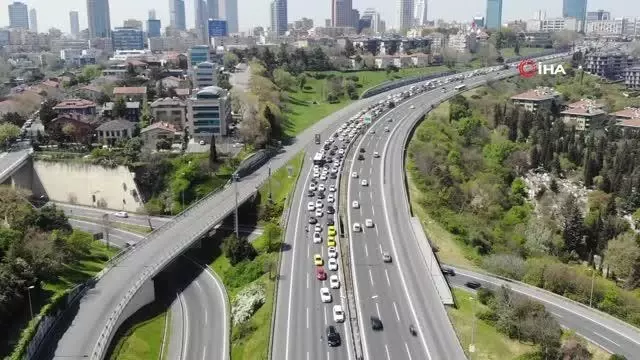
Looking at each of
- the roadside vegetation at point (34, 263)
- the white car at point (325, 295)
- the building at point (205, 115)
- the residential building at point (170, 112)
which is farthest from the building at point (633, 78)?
the roadside vegetation at point (34, 263)

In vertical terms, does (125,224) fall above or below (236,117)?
below

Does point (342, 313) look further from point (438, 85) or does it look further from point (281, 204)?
point (438, 85)

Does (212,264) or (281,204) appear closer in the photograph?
(212,264)

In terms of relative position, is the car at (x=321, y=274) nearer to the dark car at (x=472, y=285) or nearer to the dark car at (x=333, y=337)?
the dark car at (x=333, y=337)

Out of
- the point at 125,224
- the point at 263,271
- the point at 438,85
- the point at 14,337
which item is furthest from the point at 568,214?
the point at 438,85

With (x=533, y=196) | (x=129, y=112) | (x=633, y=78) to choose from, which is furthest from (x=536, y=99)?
(x=129, y=112)

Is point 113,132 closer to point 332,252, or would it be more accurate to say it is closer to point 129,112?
point 129,112
